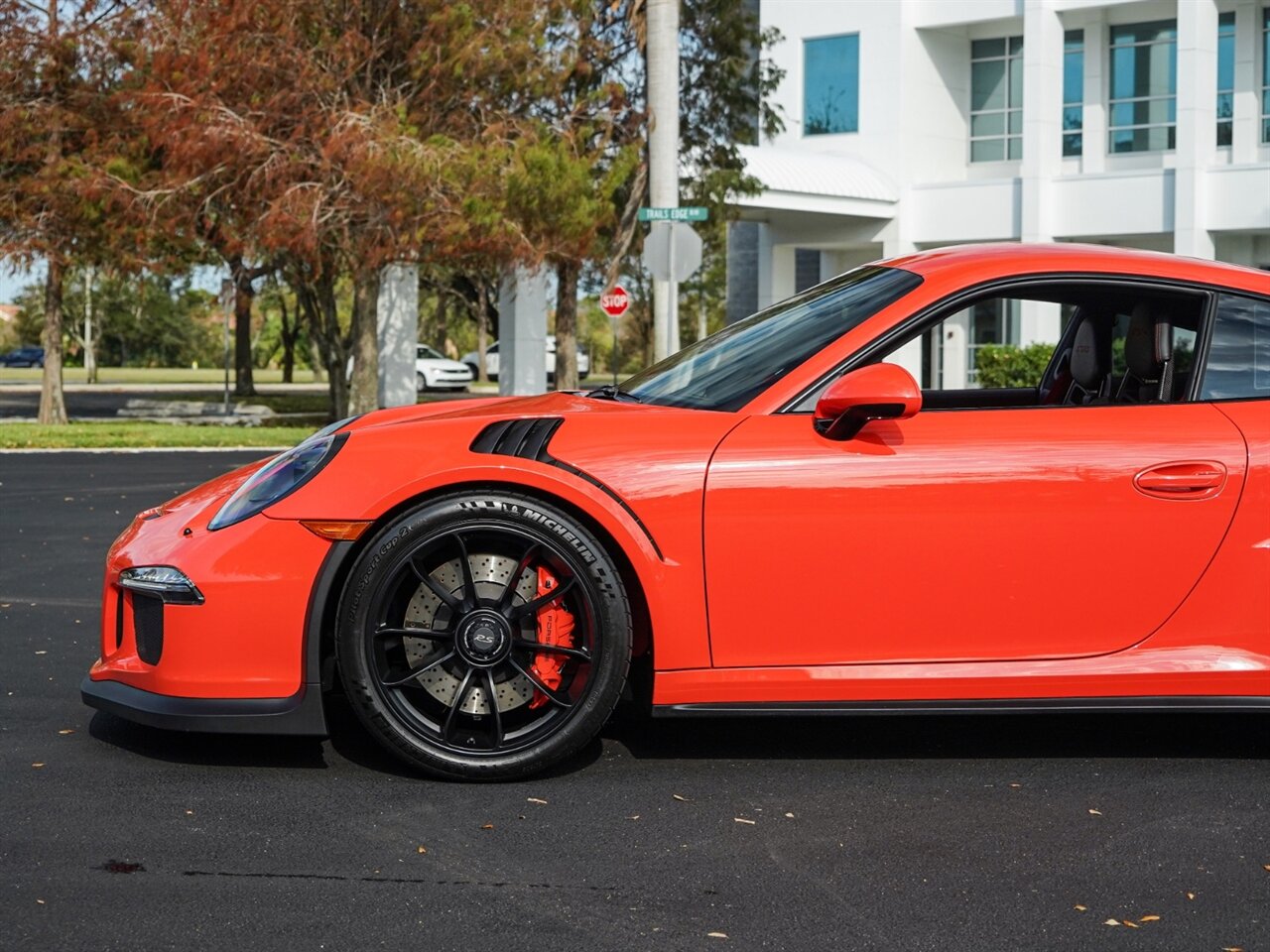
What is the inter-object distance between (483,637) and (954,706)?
1.32m

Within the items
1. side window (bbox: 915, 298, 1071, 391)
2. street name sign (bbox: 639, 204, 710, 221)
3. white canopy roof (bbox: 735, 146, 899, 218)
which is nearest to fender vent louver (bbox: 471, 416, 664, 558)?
street name sign (bbox: 639, 204, 710, 221)

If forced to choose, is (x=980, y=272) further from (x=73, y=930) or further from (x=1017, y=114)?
(x=1017, y=114)

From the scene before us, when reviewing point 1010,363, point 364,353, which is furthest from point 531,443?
point 1010,363

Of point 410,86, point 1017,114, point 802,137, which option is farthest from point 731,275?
point 410,86

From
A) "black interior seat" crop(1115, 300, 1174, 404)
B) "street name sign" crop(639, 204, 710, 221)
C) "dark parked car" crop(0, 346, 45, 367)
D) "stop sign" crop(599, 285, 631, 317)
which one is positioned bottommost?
"black interior seat" crop(1115, 300, 1174, 404)

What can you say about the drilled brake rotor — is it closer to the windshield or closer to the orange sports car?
the orange sports car

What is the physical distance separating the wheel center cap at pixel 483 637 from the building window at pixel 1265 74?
1184 inches

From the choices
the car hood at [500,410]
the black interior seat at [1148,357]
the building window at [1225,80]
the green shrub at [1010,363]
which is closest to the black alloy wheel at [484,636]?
the car hood at [500,410]

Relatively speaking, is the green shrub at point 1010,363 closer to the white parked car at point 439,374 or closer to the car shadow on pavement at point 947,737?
the car shadow on pavement at point 947,737

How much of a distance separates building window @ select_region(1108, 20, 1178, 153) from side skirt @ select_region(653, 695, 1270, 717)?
29621 millimetres

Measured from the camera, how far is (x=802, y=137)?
34.8 m

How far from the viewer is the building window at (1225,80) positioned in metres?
31.5

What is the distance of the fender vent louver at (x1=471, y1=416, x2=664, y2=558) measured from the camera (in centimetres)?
455

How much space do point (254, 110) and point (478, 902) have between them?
21.6 meters
